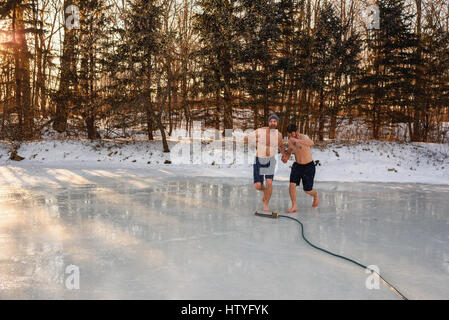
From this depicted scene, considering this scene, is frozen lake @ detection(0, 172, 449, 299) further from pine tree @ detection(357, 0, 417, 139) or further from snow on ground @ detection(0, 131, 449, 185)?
pine tree @ detection(357, 0, 417, 139)

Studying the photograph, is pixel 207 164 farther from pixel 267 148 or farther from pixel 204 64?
pixel 267 148

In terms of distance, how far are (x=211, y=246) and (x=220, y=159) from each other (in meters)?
11.7

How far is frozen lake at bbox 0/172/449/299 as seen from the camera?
3.38 metres

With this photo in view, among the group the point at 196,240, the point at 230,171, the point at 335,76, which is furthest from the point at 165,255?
the point at 335,76

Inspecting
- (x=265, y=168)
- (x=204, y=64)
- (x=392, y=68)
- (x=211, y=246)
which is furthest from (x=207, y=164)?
(x=392, y=68)

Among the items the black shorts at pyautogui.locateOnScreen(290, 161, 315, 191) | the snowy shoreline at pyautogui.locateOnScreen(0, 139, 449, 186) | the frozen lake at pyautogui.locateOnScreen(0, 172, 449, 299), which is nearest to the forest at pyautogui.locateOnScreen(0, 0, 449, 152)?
the snowy shoreline at pyautogui.locateOnScreen(0, 139, 449, 186)

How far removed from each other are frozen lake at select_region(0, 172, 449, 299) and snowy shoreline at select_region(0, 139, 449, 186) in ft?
12.8

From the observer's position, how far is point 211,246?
4.68 metres

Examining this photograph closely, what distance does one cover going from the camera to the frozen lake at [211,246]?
338cm

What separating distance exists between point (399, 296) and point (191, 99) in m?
17.5

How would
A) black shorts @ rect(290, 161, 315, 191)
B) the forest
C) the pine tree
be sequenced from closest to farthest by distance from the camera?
black shorts @ rect(290, 161, 315, 191)
the forest
the pine tree
